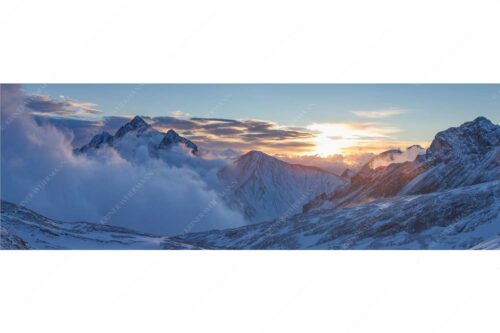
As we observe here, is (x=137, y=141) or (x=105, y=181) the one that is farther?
(x=105, y=181)

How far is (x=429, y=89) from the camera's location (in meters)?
54.9

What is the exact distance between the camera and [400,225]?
6638 centimetres

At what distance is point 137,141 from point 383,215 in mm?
37850

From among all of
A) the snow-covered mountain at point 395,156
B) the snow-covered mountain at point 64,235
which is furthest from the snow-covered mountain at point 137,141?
the snow-covered mountain at point 395,156

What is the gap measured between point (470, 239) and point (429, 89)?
14183 mm

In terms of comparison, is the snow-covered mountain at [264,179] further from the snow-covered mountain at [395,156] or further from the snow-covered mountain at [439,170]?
the snow-covered mountain at [395,156]

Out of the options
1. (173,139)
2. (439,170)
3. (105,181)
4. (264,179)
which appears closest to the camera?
(173,139)

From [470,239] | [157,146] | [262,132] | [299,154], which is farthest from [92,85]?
[157,146]

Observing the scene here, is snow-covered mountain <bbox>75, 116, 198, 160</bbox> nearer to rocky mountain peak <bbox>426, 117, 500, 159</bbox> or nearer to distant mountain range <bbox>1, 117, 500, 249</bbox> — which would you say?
distant mountain range <bbox>1, 117, 500, 249</bbox>


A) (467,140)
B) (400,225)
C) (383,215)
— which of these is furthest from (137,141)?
(467,140)

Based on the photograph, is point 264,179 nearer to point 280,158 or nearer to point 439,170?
point 439,170

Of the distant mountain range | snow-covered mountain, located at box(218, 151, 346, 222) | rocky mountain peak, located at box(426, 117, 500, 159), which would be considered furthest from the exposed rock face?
rocky mountain peak, located at box(426, 117, 500, 159)

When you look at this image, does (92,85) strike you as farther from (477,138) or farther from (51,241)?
(477,138)

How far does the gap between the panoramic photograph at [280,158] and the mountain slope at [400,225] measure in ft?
0.54
